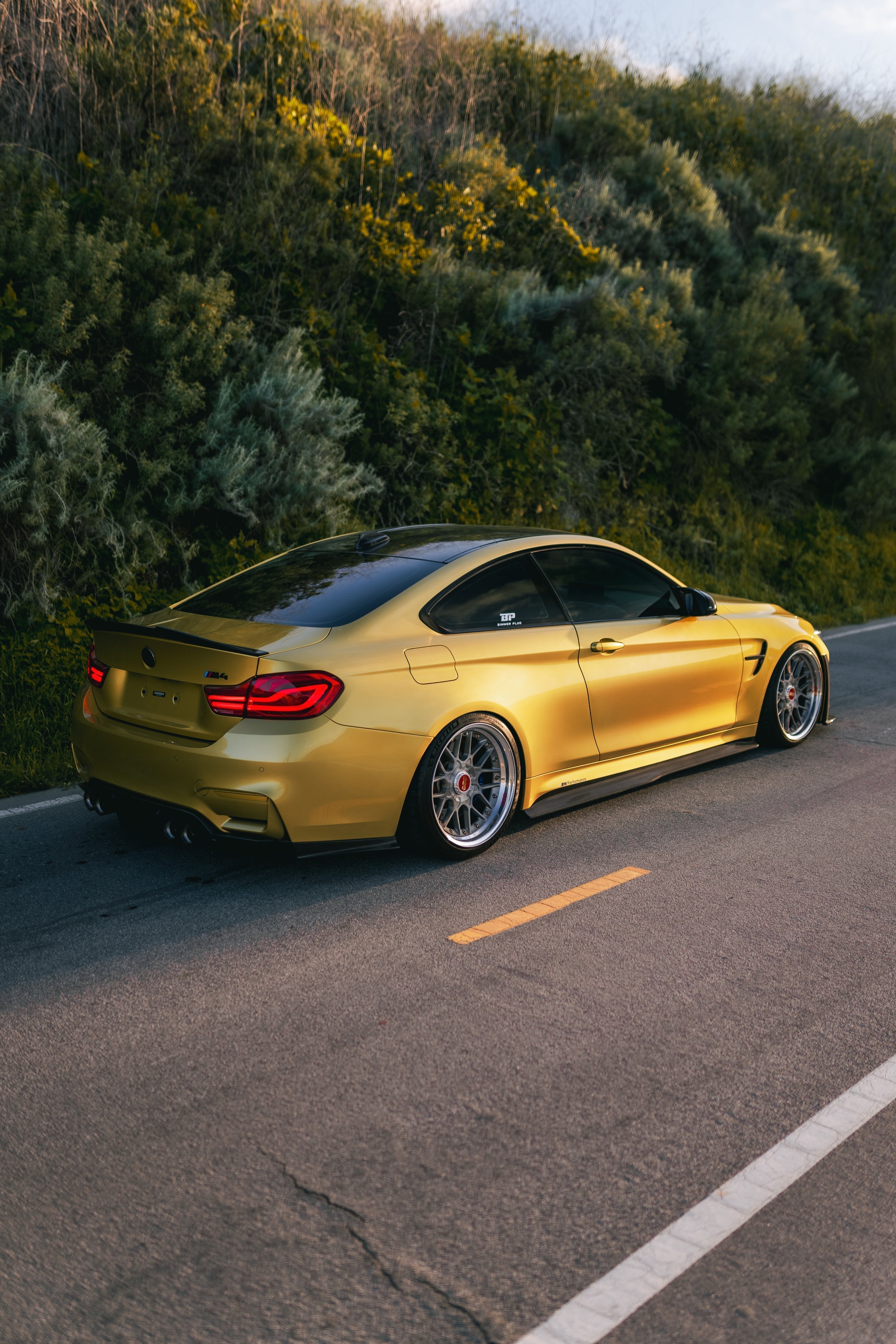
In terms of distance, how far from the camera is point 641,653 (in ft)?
20.4

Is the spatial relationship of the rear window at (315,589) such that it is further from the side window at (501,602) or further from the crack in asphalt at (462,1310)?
the crack in asphalt at (462,1310)

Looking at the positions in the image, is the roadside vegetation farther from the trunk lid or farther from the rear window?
the rear window

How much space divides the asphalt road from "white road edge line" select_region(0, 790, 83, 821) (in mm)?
417

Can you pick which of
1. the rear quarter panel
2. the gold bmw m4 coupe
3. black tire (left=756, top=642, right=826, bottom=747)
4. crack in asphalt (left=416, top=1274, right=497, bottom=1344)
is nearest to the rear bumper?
the gold bmw m4 coupe

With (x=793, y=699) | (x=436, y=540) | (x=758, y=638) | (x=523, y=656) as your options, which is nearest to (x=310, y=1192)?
(x=523, y=656)

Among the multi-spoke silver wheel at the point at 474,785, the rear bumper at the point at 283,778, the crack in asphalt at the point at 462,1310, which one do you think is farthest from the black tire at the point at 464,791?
the crack in asphalt at the point at 462,1310

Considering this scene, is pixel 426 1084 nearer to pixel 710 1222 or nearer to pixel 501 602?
pixel 710 1222

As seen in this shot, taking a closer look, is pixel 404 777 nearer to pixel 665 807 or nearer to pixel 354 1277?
pixel 665 807

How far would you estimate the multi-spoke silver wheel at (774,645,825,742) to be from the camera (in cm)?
733

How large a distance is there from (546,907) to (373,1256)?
2271 millimetres

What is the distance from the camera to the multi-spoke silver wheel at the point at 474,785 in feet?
17.2

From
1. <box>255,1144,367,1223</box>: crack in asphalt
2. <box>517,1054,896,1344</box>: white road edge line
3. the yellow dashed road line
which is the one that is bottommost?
<box>517,1054,896,1344</box>: white road edge line

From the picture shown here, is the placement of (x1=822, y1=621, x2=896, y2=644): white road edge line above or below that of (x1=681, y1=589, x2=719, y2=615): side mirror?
below

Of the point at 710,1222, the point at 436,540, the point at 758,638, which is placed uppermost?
the point at 436,540
